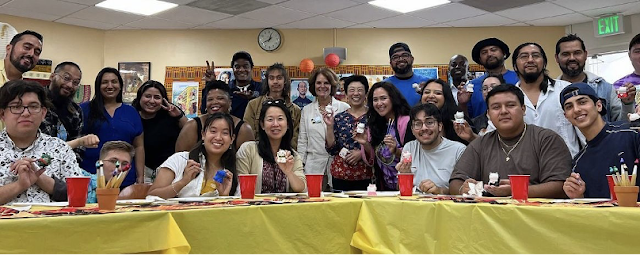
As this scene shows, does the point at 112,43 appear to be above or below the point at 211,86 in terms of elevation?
above

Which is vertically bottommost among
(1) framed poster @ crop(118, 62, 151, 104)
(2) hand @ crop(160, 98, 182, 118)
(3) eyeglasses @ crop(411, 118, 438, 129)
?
(3) eyeglasses @ crop(411, 118, 438, 129)

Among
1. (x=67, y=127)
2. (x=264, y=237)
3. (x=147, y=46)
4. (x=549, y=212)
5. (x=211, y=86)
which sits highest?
(x=147, y=46)

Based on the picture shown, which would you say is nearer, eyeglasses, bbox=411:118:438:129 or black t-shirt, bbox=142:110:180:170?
eyeglasses, bbox=411:118:438:129

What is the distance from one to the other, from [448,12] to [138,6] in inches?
183

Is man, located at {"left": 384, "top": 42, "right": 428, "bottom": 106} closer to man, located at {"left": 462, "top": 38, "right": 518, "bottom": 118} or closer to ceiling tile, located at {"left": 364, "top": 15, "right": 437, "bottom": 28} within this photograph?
man, located at {"left": 462, "top": 38, "right": 518, "bottom": 118}

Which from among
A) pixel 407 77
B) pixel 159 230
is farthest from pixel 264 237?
pixel 407 77

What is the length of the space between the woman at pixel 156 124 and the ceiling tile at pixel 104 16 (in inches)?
154

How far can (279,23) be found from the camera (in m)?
8.10

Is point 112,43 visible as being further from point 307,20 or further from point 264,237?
point 264,237

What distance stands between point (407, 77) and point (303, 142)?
1.21 metres

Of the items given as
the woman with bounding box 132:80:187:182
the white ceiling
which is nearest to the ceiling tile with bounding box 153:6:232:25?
the white ceiling

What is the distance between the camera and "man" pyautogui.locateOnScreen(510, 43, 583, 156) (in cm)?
333

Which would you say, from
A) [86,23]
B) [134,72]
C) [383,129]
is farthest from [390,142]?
[86,23]

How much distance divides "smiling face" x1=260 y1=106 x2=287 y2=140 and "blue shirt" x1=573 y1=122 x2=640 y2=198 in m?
1.73
